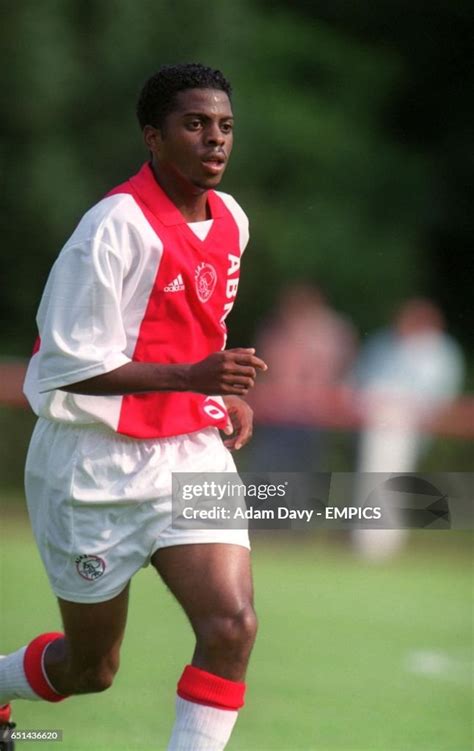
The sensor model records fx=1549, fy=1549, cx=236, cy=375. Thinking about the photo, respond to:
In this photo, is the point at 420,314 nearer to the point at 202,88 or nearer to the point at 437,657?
the point at 437,657

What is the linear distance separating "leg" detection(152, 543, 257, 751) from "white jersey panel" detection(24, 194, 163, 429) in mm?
419

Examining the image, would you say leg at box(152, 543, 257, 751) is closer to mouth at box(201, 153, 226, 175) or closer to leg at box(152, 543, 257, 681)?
leg at box(152, 543, 257, 681)

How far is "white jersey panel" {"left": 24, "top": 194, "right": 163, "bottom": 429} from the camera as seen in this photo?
349cm

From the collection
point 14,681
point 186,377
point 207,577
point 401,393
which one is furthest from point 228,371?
point 401,393

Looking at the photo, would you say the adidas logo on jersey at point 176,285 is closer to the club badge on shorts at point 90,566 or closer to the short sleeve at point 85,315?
the short sleeve at point 85,315

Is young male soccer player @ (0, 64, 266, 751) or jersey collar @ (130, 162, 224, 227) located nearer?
young male soccer player @ (0, 64, 266, 751)

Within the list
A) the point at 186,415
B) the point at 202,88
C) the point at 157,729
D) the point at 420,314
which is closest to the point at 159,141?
the point at 202,88

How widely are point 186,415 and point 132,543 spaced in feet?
1.09

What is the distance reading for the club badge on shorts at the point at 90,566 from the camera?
362cm

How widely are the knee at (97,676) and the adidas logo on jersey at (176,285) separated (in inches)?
36.3

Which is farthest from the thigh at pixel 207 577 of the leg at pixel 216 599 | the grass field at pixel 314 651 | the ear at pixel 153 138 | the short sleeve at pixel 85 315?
the grass field at pixel 314 651

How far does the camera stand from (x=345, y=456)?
9289mm

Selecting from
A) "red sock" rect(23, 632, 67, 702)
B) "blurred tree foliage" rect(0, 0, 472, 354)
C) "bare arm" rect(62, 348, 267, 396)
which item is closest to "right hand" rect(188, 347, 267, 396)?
"bare arm" rect(62, 348, 267, 396)

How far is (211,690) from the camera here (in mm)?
3400
